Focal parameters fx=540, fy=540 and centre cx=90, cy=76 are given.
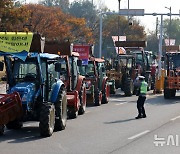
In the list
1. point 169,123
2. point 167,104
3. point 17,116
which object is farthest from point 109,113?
point 17,116

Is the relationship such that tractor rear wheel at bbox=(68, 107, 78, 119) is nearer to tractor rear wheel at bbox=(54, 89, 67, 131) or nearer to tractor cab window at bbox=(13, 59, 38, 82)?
tractor rear wheel at bbox=(54, 89, 67, 131)

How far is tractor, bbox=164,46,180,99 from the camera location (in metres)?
Answer: 30.3

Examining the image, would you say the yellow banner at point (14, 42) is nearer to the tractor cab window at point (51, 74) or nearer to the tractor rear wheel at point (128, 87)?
the tractor cab window at point (51, 74)

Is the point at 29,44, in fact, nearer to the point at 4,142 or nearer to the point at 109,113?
the point at 4,142

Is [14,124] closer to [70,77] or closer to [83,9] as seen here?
[70,77]

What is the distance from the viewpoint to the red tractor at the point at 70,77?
1864 centimetres

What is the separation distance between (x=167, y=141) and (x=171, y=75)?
55.9 feet

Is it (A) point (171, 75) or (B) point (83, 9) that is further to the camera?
(B) point (83, 9)

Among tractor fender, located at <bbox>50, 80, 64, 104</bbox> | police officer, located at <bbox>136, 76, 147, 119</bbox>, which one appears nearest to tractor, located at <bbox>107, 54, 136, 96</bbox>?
police officer, located at <bbox>136, 76, 147, 119</bbox>

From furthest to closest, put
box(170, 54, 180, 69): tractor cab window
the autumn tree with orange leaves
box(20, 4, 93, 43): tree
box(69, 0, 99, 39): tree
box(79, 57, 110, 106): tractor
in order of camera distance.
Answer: box(69, 0, 99, 39): tree → box(20, 4, 93, 43): tree → the autumn tree with orange leaves → box(170, 54, 180, 69): tractor cab window → box(79, 57, 110, 106): tractor

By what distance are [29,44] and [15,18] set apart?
107 feet

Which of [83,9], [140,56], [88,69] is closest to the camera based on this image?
Result: [88,69]

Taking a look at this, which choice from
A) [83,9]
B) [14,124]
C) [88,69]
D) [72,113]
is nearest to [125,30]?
[83,9]

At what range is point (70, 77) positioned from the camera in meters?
20.3
